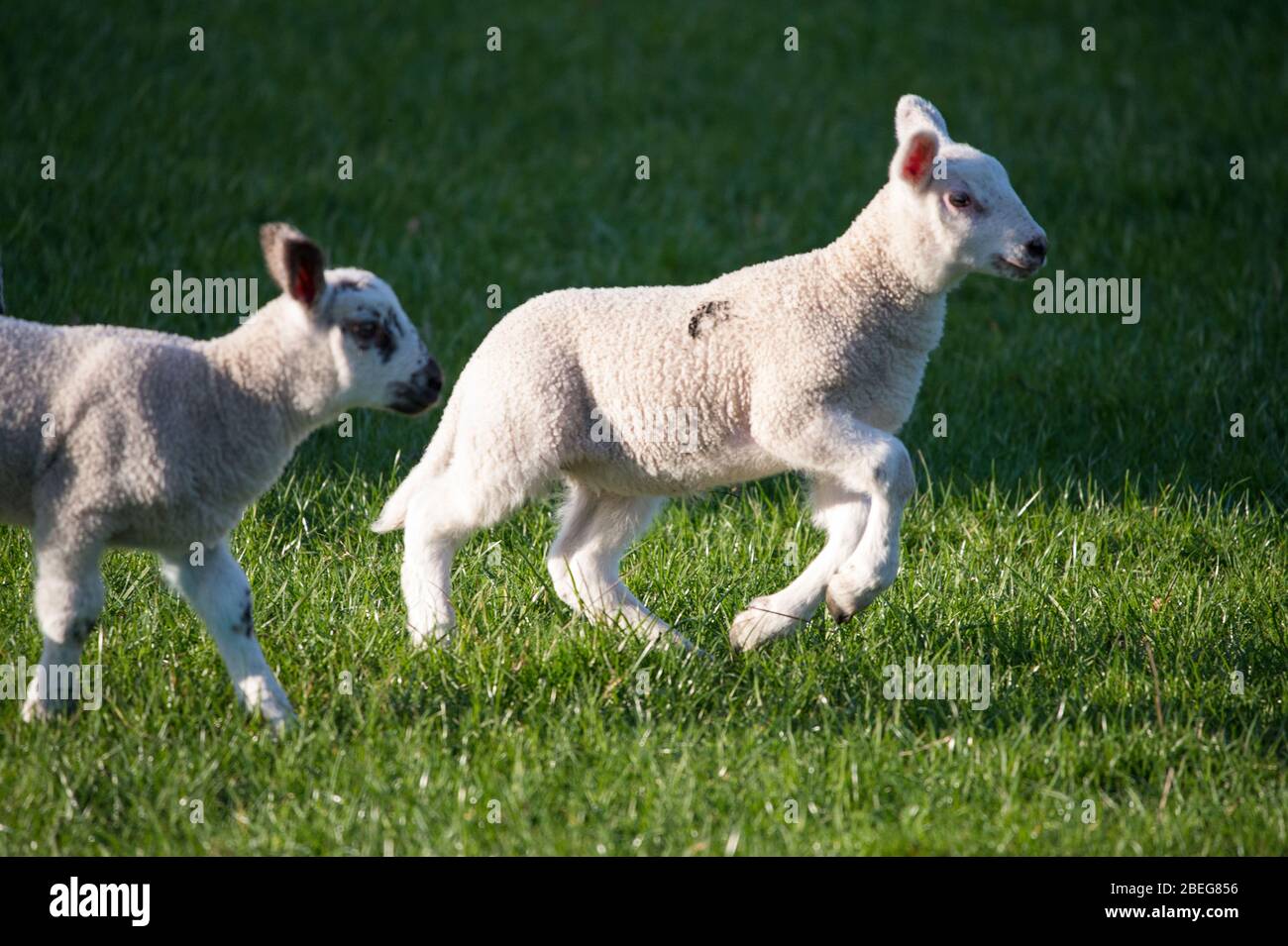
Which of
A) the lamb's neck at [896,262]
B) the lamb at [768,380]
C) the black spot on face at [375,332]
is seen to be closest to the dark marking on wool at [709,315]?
the lamb at [768,380]

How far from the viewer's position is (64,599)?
3.92m

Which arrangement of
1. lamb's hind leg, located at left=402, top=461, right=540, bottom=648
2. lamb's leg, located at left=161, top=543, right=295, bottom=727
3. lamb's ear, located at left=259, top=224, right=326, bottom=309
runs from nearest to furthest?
lamb's ear, located at left=259, top=224, right=326, bottom=309
lamb's leg, located at left=161, top=543, right=295, bottom=727
lamb's hind leg, located at left=402, top=461, right=540, bottom=648

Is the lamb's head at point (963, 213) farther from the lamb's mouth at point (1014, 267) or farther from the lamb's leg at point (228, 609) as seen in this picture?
the lamb's leg at point (228, 609)

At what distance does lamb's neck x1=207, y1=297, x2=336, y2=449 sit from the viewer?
393 cm

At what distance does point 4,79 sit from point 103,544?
707 cm

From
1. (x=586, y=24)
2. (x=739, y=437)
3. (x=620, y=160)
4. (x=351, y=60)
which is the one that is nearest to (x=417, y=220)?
(x=620, y=160)

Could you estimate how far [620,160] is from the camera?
1018 cm

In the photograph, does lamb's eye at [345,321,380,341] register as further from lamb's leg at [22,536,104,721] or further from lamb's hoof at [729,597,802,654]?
lamb's hoof at [729,597,802,654]

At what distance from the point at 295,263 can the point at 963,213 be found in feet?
6.07

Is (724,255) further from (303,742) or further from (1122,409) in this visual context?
(303,742)

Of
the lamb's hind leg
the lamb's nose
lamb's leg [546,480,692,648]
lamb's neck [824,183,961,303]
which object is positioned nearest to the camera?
the lamb's nose

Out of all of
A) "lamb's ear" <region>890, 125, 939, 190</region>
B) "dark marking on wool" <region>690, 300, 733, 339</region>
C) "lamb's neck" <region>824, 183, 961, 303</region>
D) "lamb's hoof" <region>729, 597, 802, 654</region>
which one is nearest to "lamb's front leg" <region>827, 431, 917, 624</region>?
"lamb's hoof" <region>729, 597, 802, 654</region>

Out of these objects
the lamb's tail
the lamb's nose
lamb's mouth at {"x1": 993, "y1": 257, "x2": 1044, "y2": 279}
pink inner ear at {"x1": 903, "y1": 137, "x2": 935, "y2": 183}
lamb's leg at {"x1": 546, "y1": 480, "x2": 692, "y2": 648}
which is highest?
pink inner ear at {"x1": 903, "y1": 137, "x2": 935, "y2": 183}

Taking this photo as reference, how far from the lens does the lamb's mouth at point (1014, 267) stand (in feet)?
14.7
